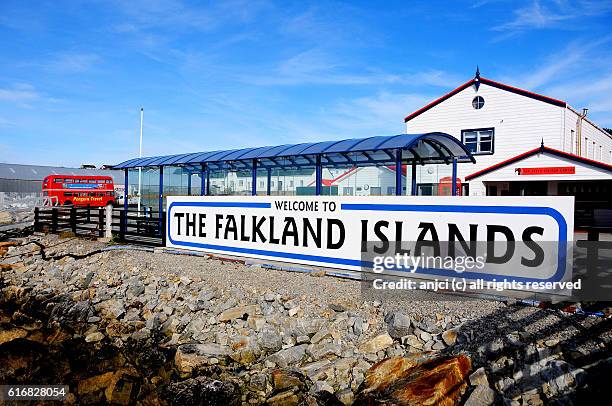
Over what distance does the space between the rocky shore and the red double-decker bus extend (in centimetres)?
2651

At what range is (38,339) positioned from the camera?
9492 millimetres

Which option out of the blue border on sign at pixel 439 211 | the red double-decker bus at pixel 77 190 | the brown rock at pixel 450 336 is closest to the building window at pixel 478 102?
the blue border on sign at pixel 439 211

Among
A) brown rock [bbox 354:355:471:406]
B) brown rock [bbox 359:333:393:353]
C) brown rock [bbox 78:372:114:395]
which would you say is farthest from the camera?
brown rock [bbox 78:372:114:395]

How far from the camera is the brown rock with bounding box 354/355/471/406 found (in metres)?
5.40

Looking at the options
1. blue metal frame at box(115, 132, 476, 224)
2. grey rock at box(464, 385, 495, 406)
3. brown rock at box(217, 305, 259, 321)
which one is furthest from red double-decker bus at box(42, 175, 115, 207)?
grey rock at box(464, 385, 495, 406)

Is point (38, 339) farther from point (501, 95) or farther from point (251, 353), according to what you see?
point (501, 95)

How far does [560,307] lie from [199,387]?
585 centimetres

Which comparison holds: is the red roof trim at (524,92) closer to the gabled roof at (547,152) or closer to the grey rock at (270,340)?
the gabled roof at (547,152)

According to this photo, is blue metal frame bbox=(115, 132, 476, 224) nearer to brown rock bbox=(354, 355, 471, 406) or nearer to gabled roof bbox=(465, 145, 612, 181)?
brown rock bbox=(354, 355, 471, 406)

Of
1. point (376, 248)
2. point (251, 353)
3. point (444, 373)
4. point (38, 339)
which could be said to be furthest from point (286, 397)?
point (38, 339)

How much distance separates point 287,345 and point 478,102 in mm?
22401

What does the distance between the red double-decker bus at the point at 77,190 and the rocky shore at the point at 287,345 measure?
87.0ft

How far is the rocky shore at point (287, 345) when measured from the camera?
18.5 feet

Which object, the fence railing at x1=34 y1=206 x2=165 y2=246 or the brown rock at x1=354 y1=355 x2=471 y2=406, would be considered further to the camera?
the fence railing at x1=34 y1=206 x2=165 y2=246
